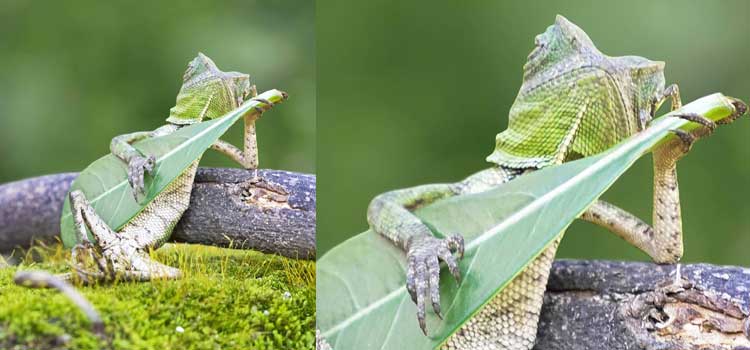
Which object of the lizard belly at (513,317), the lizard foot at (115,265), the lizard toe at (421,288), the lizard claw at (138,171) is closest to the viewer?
the lizard toe at (421,288)

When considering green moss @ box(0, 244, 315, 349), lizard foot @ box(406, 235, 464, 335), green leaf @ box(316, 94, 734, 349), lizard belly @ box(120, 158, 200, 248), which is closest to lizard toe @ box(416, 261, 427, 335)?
lizard foot @ box(406, 235, 464, 335)

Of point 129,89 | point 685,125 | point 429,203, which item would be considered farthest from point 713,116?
point 129,89

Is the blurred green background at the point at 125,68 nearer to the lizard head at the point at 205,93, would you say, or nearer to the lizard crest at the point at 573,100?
the lizard head at the point at 205,93

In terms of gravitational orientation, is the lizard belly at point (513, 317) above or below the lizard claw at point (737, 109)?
below

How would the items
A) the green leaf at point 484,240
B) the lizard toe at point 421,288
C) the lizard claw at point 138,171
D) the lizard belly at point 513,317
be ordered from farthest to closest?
the lizard claw at point 138,171
the lizard belly at point 513,317
the green leaf at point 484,240
the lizard toe at point 421,288

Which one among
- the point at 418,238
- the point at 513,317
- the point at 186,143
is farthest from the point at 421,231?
the point at 186,143

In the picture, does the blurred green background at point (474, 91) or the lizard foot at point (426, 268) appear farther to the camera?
the blurred green background at point (474, 91)

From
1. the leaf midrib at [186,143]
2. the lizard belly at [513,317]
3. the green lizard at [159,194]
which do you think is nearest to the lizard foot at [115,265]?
the green lizard at [159,194]

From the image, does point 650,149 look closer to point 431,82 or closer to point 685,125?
point 685,125
